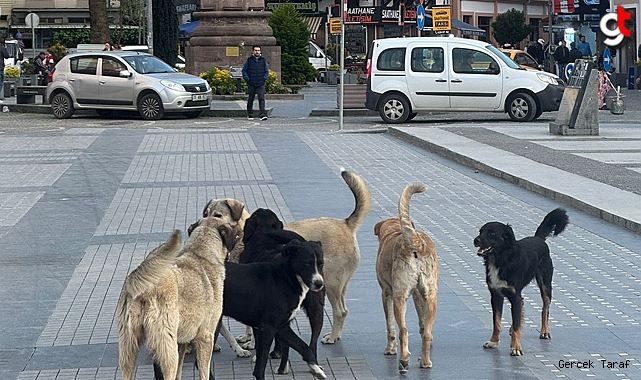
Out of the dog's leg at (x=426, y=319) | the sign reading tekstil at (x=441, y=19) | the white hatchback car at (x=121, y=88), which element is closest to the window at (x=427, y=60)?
the white hatchback car at (x=121, y=88)

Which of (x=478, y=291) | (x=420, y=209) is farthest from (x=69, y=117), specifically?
(x=478, y=291)

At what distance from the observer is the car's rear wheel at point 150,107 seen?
2783 centimetres

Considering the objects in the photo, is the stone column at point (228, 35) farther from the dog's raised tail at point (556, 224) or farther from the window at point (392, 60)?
the dog's raised tail at point (556, 224)

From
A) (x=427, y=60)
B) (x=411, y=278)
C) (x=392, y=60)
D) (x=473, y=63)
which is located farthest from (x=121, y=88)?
(x=411, y=278)

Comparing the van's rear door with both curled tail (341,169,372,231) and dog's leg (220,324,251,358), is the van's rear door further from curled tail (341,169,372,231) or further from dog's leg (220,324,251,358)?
dog's leg (220,324,251,358)

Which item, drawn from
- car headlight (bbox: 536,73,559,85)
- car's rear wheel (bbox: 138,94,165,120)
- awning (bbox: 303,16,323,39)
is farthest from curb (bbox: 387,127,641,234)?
awning (bbox: 303,16,323,39)

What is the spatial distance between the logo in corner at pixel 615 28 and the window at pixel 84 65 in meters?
20.6

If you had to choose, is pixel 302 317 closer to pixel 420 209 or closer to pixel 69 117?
pixel 420 209

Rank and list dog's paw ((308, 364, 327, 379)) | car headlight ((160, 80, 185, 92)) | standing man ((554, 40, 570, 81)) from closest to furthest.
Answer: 1. dog's paw ((308, 364, 327, 379))
2. car headlight ((160, 80, 185, 92))
3. standing man ((554, 40, 570, 81))

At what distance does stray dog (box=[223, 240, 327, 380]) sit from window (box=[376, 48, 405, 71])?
19991 millimetres

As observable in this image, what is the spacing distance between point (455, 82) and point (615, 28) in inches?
734

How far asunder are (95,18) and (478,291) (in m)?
29.9

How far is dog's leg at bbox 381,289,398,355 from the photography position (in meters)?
6.82

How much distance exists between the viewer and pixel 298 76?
4334 centimetres
